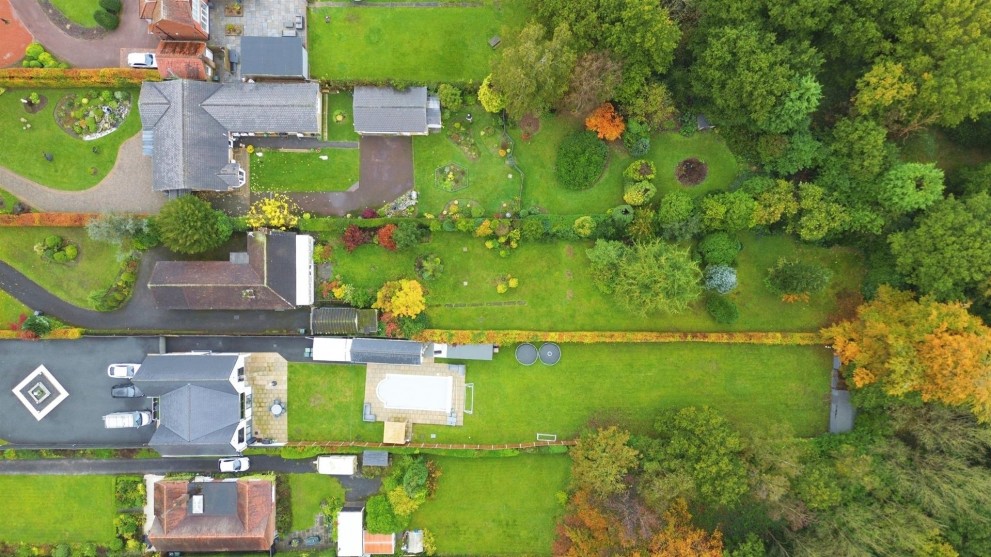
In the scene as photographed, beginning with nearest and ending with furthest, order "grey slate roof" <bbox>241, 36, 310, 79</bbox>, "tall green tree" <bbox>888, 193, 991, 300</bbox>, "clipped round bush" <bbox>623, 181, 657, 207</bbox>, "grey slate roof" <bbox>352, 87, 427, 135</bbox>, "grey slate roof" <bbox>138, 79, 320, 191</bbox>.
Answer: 1. "tall green tree" <bbox>888, 193, 991, 300</bbox>
2. "grey slate roof" <bbox>138, 79, 320, 191</bbox>
3. "clipped round bush" <bbox>623, 181, 657, 207</bbox>
4. "grey slate roof" <bbox>352, 87, 427, 135</bbox>
5. "grey slate roof" <bbox>241, 36, 310, 79</bbox>

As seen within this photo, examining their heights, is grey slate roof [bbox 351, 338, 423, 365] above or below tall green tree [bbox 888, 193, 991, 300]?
below

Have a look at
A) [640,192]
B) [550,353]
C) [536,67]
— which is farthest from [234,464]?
[640,192]

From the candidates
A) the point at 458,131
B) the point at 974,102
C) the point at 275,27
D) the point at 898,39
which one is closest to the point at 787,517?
the point at 974,102

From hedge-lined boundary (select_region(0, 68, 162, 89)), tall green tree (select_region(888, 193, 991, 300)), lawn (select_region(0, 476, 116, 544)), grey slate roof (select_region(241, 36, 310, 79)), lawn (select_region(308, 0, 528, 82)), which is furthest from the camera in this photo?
lawn (select_region(308, 0, 528, 82))

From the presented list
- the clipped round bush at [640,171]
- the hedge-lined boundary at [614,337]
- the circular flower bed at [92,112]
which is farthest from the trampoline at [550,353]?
the circular flower bed at [92,112]

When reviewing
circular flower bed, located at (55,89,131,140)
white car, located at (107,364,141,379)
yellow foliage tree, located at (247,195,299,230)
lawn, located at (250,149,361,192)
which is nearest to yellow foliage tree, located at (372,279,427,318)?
yellow foliage tree, located at (247,195,299,230)

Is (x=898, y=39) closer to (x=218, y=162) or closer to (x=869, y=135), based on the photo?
(x=869, y=135)

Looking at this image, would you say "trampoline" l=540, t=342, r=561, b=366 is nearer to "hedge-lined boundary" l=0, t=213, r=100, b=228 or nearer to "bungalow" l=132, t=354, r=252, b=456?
"bungalow" l=132, t=354, r=252, b=456

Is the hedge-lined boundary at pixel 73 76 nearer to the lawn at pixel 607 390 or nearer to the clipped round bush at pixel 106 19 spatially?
the clipped round bush at pixel 106 19
